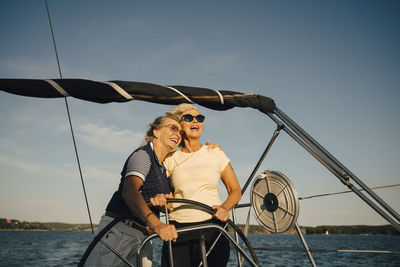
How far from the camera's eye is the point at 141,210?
1718 mm

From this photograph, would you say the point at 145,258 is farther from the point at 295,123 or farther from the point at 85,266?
the point at 295,123

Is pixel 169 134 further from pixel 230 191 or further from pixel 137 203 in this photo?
pixel 137 203

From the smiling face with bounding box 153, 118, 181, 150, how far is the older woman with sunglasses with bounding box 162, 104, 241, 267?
101 mm

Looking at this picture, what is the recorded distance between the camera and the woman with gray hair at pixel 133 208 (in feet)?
Result: 5.74

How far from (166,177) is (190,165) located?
8.4 inches

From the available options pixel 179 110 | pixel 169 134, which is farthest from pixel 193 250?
pixel 179 110

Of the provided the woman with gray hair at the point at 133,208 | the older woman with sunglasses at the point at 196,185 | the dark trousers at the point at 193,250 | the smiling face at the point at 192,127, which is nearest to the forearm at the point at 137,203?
the woman with gray hair at the point at 133,208

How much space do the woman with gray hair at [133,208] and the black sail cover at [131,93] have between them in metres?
0.42

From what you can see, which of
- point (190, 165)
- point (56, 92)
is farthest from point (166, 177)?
point (56, 92)

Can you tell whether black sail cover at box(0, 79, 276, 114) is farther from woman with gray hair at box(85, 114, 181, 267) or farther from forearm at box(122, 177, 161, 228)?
forearm at box(122, 177, 161, 228)

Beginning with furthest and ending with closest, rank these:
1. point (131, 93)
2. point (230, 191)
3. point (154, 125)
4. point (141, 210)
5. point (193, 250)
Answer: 1. point (154, 125)
2. point (230, 191)
3. point (193, 250)
4. point (131, 93)
5. point (141, 210)

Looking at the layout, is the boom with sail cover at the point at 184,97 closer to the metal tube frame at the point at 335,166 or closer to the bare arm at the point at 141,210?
the metal tube frame at the point at 335,166

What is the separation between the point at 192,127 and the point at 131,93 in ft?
2.30

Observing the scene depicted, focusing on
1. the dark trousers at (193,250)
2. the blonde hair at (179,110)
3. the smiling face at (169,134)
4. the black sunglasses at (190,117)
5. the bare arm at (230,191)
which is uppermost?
the blonde hair at (179,110)
